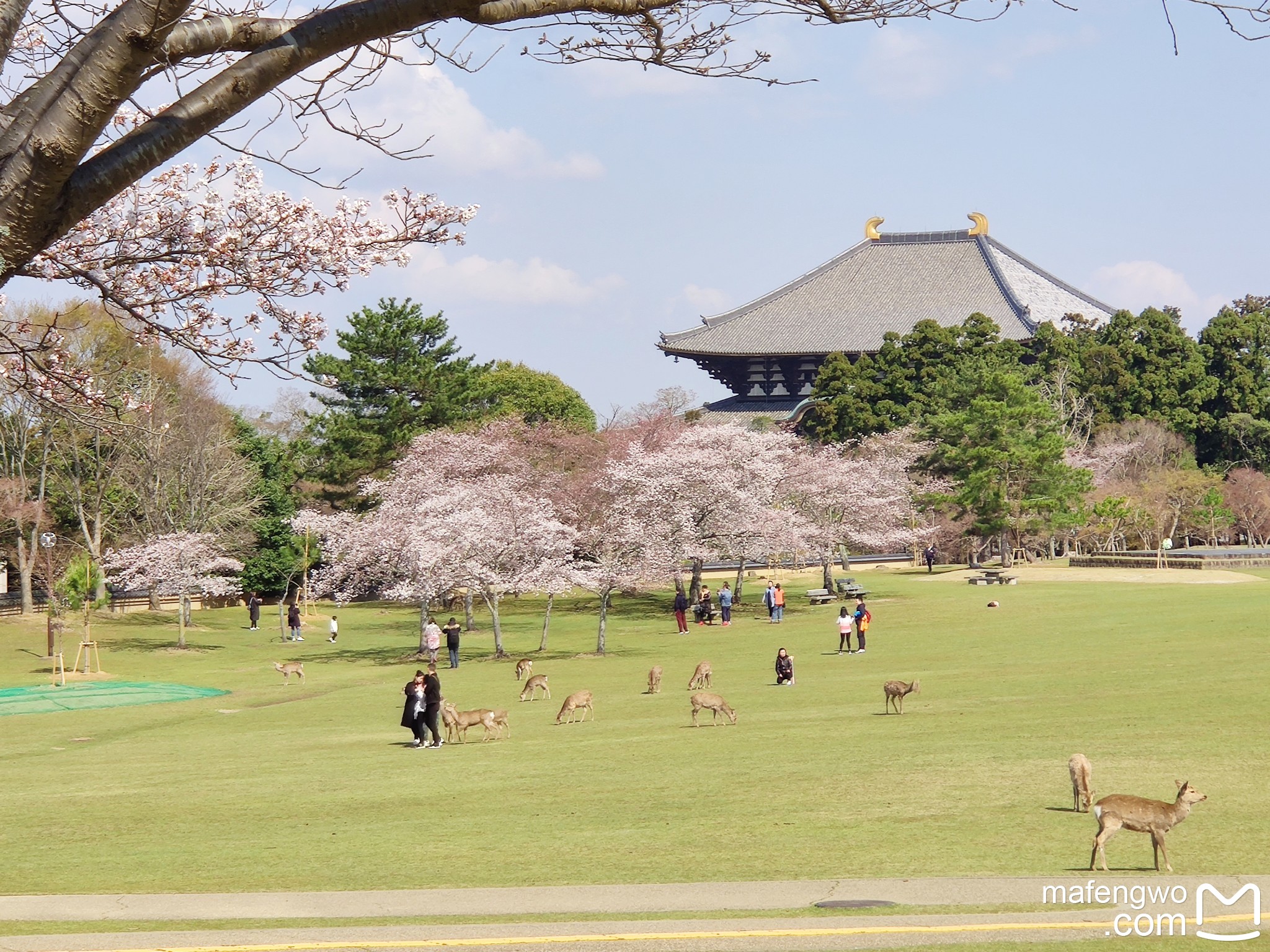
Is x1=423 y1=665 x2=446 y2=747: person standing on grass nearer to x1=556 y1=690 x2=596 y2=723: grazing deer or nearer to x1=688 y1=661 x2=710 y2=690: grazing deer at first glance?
x1=556 y1=690 x2=596 y2=723: grazing deer

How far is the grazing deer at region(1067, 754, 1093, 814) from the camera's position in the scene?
492 inches

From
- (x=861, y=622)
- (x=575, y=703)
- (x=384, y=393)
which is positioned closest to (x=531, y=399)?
(x=384, y=393)

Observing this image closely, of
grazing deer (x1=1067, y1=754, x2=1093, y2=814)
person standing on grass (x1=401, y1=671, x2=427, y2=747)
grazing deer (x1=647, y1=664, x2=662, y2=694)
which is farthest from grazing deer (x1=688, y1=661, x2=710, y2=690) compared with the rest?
grazing deer (x1=1067, y1=754, x2=1093, y2=814)

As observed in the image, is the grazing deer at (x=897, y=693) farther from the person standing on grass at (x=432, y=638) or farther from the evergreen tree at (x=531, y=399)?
the evergreen tree at (x=531, y=399)

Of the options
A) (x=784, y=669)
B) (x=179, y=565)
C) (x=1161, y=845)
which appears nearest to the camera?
(x=1161, y=845)

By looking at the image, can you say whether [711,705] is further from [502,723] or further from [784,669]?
[784,669]

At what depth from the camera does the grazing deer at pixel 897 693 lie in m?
21.5

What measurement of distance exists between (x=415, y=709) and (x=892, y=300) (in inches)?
3170

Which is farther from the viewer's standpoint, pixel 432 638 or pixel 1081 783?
pixel 432 638

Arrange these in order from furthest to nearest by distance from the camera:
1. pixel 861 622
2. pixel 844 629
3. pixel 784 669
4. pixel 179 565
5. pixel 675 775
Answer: pixel 179 565 → pixel 844 629 → pixel 861 622 → pixel 784 669 → pixel 675 775

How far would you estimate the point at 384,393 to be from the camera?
65750mm

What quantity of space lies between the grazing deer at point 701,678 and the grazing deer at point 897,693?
18.0ft

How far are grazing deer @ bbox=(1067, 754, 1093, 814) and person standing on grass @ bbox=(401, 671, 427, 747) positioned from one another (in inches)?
453

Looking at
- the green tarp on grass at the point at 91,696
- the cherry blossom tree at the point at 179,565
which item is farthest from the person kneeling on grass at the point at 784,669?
the cherry blossom tree at the point at 179,565
